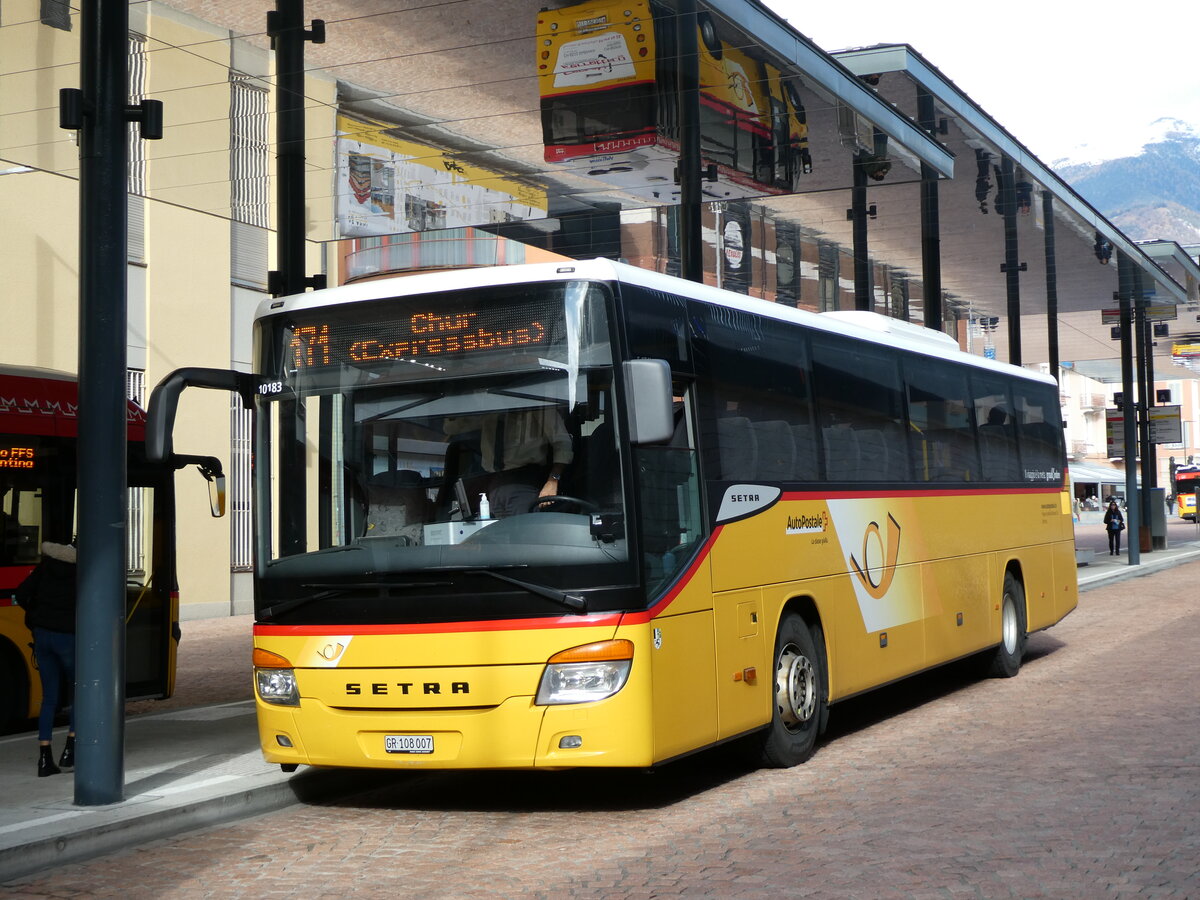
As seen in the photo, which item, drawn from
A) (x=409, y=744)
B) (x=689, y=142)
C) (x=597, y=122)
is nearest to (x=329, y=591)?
(x=409, y=744)

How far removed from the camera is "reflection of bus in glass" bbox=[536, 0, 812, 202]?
13.3 metres

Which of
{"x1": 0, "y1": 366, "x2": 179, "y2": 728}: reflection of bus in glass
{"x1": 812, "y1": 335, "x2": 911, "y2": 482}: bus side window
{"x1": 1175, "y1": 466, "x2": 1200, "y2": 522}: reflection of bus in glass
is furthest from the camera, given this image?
{"x1": 1175, "y1": 466, "x2": 1200, "y2": 522}: reflection of bus in glass

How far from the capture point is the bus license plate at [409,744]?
8094mm

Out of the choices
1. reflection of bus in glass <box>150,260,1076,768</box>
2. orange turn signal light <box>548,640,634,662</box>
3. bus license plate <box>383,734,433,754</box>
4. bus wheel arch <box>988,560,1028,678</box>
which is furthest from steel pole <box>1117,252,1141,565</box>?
bus license plate <box>383,734,433,754</box>

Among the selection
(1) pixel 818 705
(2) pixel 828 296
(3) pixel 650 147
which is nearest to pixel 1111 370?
(2) pixel 828 296

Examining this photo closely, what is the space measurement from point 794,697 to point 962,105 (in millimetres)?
13715

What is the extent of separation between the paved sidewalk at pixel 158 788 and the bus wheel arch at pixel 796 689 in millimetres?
2711

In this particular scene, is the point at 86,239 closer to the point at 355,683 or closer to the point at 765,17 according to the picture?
the point at 355,683

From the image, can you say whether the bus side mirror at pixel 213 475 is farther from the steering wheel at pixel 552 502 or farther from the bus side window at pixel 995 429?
the bus side window at pixel 995 429

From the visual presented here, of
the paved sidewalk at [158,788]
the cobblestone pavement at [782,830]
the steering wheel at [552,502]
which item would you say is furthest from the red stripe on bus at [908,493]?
the paved sidewalk at [158,788]

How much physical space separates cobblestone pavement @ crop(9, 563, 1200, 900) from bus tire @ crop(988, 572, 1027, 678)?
285 cm

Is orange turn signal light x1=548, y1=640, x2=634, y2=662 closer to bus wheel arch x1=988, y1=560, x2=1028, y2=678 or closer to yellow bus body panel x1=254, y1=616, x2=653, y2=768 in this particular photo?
yellow bus body panel x1=254, y1=616, x2=653, y2=768

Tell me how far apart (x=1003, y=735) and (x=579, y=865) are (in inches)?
190

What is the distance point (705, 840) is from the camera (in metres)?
7.43
